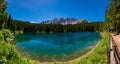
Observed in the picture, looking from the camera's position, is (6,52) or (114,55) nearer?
(6,52)

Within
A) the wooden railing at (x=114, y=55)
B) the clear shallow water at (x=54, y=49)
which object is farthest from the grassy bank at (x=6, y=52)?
the clear shallow water at (x=54, y=49)

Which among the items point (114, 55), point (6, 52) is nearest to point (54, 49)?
point (114, 55)

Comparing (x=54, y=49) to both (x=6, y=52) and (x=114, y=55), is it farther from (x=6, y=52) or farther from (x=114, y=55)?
(x=6, y=52)

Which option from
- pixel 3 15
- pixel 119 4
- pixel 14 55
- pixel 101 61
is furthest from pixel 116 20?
pixel 14 55

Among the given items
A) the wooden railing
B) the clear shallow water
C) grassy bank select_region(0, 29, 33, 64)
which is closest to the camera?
grassy bank select_region(0, 29, 33, 64)

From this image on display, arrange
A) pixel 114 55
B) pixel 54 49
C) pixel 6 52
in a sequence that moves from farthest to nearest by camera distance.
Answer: pixel 54 49 → pixel 114 55 → pixel 6 52

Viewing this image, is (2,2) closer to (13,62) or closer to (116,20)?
(116,20)

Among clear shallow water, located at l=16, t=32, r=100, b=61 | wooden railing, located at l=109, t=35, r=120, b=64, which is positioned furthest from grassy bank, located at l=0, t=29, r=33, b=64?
clear shallow water, located at l=16, t=32, r=100, b=61

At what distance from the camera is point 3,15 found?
6569 centimetres

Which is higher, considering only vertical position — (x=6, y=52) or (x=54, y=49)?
(x=6, y=52)

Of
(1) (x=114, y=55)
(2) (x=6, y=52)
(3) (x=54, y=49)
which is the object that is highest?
(2) (x=6, y=52)

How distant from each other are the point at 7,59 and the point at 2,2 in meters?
63.5

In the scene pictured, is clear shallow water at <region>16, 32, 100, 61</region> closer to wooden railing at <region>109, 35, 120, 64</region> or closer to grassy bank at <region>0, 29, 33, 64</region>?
wooden railing at <region>109, 35, 120, 64</region>

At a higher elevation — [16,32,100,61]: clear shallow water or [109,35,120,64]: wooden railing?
[109,35,120,64]: wooden railing
